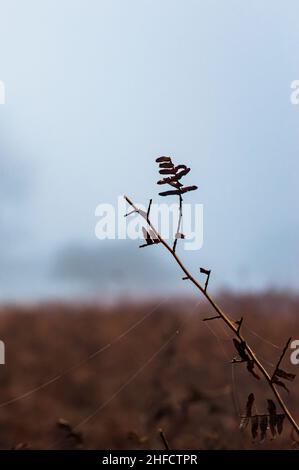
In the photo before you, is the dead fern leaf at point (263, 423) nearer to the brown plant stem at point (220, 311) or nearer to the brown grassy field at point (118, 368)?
the brown plant stem at point (220, 311)

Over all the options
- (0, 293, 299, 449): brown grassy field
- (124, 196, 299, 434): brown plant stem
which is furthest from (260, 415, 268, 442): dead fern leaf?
(0, 293, 299, 449): brown grassy field

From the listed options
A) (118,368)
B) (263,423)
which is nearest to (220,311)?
(263,423)

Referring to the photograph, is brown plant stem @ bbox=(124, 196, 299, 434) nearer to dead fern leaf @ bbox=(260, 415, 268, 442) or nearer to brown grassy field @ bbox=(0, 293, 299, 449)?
dead fern leaf @ bbox=(260, 415, 268, 442)

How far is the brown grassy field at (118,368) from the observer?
2.13 metres

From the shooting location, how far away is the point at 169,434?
1.80m

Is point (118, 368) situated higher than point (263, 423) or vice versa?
point (263, 423)

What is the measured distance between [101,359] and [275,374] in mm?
3880

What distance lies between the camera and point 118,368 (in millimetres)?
4145

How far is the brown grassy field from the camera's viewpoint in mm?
2131

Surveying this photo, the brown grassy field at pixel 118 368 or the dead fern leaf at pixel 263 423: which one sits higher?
the dead fern leaf at pixel 263 423

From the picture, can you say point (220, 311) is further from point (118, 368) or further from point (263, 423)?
point (118, 368)

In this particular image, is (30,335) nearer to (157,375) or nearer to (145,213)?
(157,375)

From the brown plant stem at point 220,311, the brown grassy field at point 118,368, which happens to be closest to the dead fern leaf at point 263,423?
the brown plant stem at point 220,311
